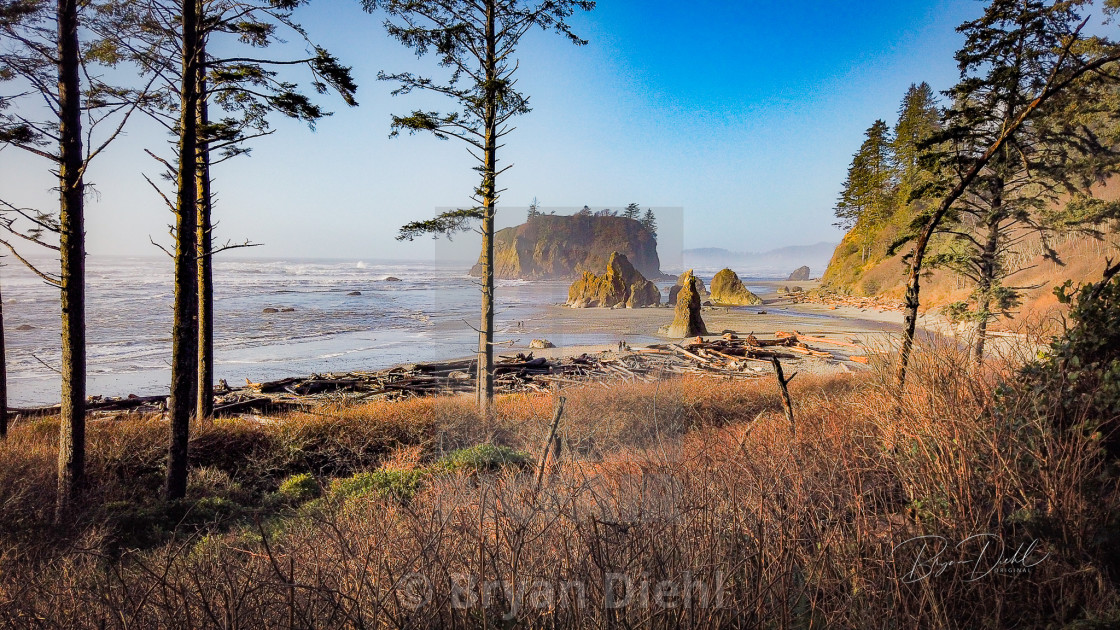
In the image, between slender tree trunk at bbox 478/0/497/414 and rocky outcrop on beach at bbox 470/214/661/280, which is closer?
slender tree trunk at bbox 478/0/497/414

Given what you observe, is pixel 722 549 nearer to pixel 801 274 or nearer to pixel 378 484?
pixel 378 484

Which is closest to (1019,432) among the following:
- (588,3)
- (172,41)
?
(172,41)

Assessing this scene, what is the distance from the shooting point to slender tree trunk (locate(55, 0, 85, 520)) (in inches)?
254

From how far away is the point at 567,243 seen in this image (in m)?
22.8

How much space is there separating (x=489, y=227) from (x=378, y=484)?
6.03 metres

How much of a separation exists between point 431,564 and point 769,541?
1500 mm

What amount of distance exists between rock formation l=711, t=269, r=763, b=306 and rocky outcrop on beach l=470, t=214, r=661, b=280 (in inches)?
581

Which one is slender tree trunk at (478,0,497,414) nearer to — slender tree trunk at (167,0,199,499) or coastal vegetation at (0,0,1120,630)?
coastal vegetation at (0,0,1120,630)

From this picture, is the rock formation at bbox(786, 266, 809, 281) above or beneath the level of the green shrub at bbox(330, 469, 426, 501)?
above

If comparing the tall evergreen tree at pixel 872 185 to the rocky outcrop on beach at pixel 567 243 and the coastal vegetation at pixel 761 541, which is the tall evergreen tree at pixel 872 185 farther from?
the coastal vegetation at pixel 761 541
